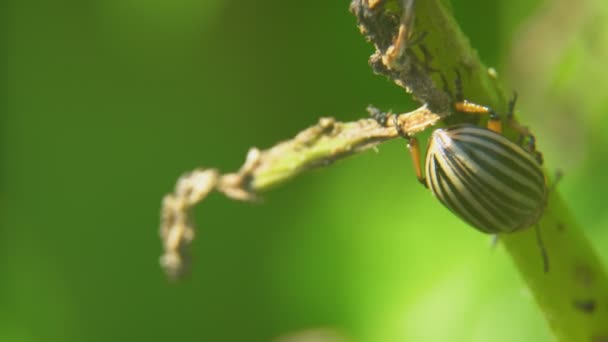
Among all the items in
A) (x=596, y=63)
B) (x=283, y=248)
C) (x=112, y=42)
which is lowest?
(x=596, y=63)

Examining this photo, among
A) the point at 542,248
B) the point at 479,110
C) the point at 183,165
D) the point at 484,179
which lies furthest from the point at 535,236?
the point at 183,165

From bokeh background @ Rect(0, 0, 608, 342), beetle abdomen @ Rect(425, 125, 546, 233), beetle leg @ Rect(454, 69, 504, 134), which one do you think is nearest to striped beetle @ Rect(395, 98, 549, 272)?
beetle abdomen @ Rect(425, 125, 546, 233)

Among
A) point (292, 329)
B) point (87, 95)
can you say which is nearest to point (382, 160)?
point (292, 329)

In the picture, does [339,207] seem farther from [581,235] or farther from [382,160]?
[581,235]

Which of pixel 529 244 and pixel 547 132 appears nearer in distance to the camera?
pixel 529 244

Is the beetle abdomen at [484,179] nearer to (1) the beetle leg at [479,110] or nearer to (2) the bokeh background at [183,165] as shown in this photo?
(1) the beetle leg at [479,110]

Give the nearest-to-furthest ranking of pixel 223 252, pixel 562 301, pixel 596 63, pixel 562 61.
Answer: pixel 562 301 → pixel 596 63 → pixel 562 61 → pixel 223 252

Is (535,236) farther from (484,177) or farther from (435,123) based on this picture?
(484,177)

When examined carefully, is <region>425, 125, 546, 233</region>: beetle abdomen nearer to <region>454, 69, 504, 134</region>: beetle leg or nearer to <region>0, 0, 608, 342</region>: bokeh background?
<region>454, 69, 504, 134</region>: beetle leg
